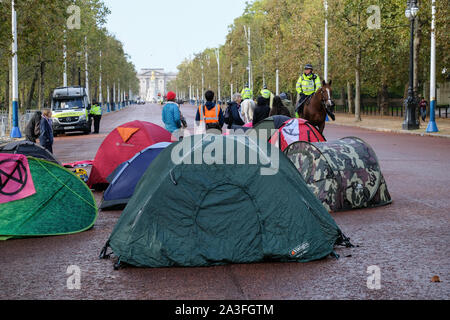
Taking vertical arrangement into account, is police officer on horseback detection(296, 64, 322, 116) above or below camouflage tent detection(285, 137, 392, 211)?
above

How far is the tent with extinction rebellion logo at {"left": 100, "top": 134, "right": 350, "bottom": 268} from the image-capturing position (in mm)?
6793

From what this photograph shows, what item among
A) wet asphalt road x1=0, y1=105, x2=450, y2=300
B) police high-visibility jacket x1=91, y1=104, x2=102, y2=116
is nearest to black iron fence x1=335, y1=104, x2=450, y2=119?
police high-visibility jacket x1=91, y1=104, x2=102, y2=116

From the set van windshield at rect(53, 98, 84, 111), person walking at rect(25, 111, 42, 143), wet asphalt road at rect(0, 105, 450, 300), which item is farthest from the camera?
van windshield at rect(53, 98, 84, 111)

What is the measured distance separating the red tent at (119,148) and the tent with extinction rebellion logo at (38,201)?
3920 mm

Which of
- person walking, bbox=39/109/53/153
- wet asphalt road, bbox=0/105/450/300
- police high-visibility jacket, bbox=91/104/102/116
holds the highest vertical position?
police high-visibility jacket, bbox=91/104/102/116

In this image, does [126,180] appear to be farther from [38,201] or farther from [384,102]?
[384,102]

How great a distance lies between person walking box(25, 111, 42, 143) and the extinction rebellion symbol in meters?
8.14

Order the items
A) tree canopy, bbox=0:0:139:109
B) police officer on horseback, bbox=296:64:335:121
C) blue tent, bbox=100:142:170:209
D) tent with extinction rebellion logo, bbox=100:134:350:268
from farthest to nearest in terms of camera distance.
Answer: tree canopy, bbox=0:0:139:109 → police officer on horseback, bbox=296:64:335:121 → blue tent, bbox=100:142:170:209 → tent with extinction rebellion logo, bbox=100:134:350:268

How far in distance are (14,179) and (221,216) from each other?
10.4ft

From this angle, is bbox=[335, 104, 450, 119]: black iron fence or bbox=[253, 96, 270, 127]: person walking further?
bbox=[335, 104, 450, 119]: black iron fence

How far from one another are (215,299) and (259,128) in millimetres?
8015

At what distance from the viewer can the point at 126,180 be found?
10.8 meters

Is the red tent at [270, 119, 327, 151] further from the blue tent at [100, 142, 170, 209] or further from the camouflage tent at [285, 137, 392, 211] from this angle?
the blue tent at [100, 142, 170, 209]

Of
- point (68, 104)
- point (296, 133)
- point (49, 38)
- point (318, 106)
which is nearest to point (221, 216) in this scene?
point (296, 133)
